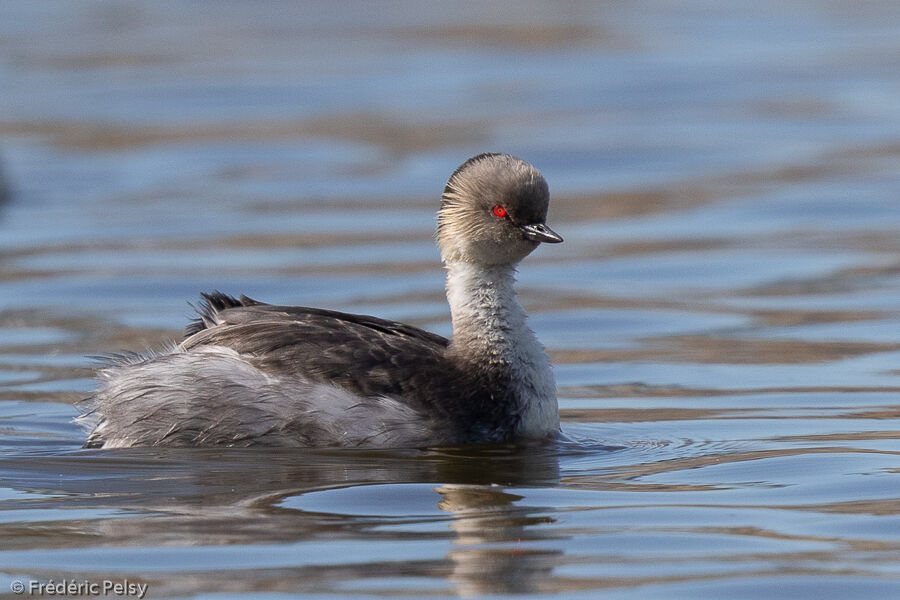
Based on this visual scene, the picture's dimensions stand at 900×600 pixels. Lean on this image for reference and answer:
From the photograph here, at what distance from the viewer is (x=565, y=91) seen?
2352 centimetres

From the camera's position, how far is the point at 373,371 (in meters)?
8.12

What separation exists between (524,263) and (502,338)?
5.89m

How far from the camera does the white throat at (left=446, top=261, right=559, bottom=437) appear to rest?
8.47 m

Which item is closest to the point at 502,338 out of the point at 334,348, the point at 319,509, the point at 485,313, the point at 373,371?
the point at 485,313

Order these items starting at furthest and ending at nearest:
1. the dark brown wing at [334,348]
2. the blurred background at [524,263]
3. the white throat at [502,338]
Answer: the white throat at [502,338] → the dark brown wing at [334,348] → the blurred background at [524,263]

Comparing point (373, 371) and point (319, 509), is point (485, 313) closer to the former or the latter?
point (373, 371)

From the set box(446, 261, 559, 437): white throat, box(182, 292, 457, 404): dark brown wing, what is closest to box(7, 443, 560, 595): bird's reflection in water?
box(446, 261, 559, 437): white throat

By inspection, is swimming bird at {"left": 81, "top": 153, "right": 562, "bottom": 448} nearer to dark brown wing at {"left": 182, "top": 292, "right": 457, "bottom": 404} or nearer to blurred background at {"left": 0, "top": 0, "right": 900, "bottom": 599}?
dark brown wing at {"left": 182, "top": 292, "right": 457, "bottom": 404}

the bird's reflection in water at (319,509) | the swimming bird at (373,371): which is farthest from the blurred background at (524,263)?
the swimming bird at (373,371)

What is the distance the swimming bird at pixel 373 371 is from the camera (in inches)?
319

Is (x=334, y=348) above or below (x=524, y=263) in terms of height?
below

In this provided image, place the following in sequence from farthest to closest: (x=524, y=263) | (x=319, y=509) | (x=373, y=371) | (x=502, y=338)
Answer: (x=524, y=263) → (x=502, y=338) → (x=373, y=371) → (x=319, y=509)

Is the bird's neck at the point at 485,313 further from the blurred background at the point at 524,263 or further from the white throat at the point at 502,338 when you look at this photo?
the blurred background at the point at 524,263

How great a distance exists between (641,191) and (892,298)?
506 centimetres
